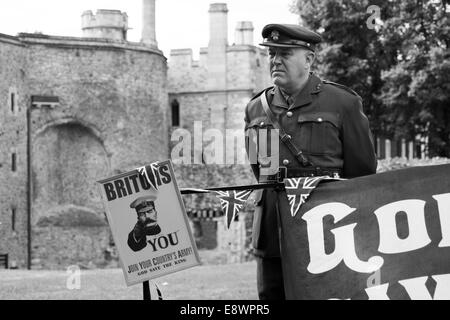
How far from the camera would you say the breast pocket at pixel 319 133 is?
22.8ft

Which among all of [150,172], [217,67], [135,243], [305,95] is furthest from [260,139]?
[217,67]

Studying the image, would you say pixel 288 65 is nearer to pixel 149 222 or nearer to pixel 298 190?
pixel 298 190

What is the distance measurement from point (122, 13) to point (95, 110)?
15.3m

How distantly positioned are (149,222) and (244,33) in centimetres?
6612

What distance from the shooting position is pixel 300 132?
6977 millimetres

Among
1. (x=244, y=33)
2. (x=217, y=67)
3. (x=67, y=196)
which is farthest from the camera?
(x=244, y=33)

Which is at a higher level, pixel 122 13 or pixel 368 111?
pixel 122 13

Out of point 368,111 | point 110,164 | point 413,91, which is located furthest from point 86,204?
point 413,91

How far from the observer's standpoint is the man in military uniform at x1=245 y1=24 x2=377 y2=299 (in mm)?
6930

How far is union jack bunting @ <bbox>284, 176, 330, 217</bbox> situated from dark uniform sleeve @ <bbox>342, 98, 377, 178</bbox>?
53cm

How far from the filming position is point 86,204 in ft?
179

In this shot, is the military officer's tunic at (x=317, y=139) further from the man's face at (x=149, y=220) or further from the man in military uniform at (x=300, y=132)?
the man's face at (x=149, y=220)

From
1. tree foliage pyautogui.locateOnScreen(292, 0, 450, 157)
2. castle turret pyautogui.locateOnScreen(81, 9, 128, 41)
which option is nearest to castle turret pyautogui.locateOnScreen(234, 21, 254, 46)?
castle turret pyautogui.locateOnScreen(81, 9, 128, 41)
